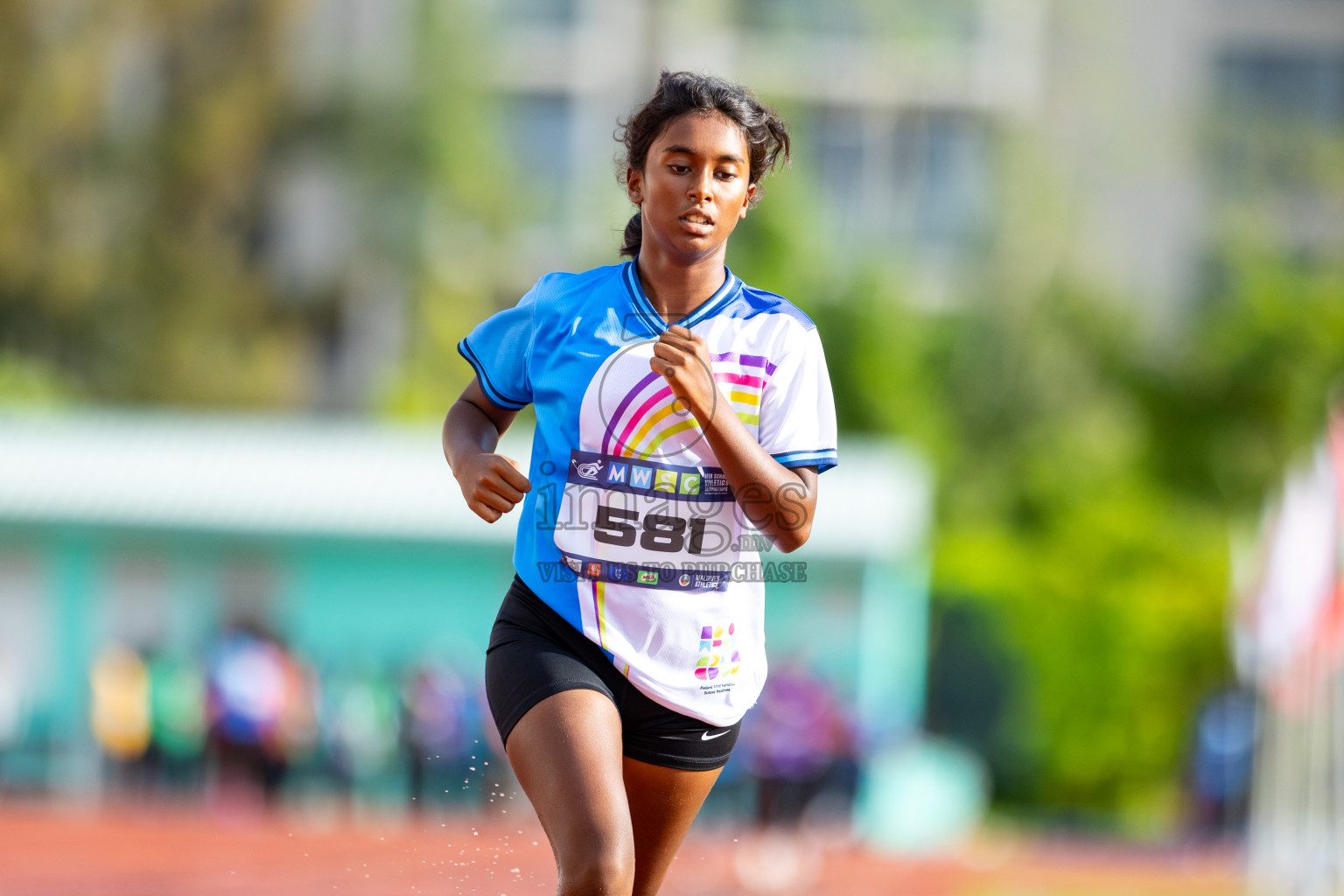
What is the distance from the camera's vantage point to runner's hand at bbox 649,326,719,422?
296cm

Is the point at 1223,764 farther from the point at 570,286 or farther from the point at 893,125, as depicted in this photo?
the point at 570,286

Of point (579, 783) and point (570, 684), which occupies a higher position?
point (570, 684)

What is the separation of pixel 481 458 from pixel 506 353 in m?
0.27

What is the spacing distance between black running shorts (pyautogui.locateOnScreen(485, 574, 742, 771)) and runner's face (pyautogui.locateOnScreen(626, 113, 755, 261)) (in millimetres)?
720

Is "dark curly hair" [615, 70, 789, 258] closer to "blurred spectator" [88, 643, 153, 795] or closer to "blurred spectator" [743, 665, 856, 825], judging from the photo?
"blurred spectator" [743, 665, 856, 825]

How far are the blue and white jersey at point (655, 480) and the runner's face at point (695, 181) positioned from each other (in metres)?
0.15

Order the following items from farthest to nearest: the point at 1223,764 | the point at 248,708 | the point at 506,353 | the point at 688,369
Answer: the point at 1223,764
the point at 248,708
the point at 506,353
the point at 688,369

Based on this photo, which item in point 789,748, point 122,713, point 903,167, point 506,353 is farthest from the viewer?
point 903,167

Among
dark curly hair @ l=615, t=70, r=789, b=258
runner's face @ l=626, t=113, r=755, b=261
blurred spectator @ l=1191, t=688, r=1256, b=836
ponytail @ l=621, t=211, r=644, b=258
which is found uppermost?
dark curly hair @ l=615, t=70, r=789, b=258

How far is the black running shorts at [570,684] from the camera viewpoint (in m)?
3.11

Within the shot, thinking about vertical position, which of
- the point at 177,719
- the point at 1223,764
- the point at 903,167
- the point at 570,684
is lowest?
the point at 1223,764

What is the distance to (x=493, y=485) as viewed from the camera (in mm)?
3107

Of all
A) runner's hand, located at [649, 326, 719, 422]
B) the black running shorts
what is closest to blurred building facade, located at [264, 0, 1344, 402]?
the black running shorts

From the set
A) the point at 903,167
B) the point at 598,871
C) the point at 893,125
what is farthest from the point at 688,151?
the point at 893,125
